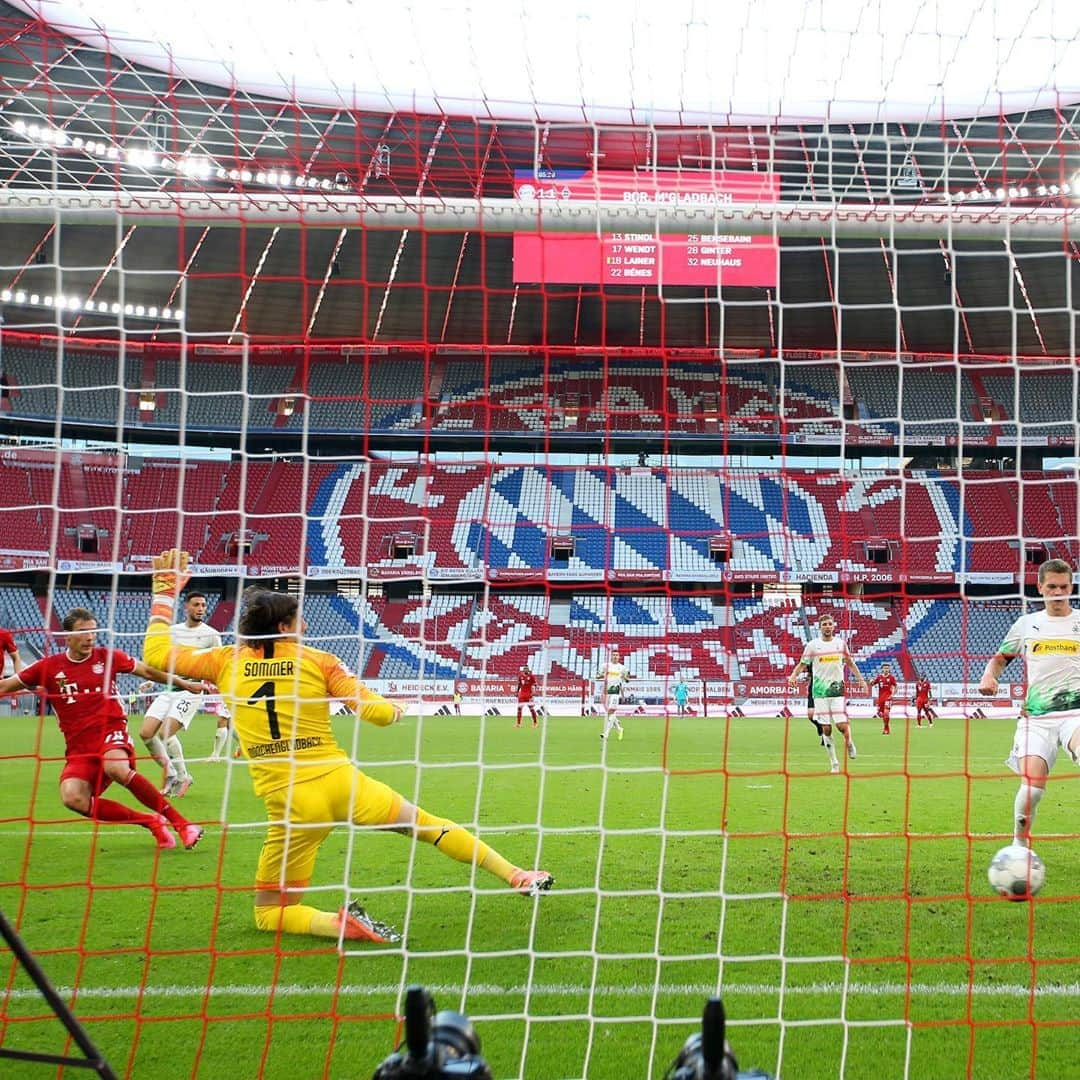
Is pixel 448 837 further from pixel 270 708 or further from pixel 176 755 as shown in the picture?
pixel 176 755

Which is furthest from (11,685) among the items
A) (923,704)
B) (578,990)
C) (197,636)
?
(923,704)

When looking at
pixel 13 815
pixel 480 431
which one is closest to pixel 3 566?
pixel 480 431

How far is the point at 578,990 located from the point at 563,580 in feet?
88.5

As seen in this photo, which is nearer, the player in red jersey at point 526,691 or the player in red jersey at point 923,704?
the player in red jersey at point 923,704

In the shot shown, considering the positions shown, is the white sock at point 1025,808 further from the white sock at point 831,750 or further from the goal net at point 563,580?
the white sock at point 831,750

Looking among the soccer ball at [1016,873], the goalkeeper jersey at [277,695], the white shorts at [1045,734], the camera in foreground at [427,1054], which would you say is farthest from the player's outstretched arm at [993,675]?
the camera in foreground at [427,1054]

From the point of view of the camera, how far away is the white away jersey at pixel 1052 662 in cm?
588

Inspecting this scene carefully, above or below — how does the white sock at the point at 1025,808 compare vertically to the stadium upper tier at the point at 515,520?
below

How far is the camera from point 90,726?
22.5 ft

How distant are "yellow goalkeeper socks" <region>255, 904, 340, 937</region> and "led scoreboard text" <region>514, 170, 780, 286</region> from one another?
3.23 m

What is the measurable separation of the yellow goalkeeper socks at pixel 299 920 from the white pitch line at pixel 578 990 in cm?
59

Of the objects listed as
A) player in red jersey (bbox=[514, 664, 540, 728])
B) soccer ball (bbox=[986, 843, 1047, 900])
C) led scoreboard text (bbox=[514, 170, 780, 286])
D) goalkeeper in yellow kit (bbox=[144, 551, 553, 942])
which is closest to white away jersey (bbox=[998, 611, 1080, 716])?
soccer ball (bbox=[986, 843, 1047, 900])

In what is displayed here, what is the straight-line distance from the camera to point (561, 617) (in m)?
28.8

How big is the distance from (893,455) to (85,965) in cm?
2757
